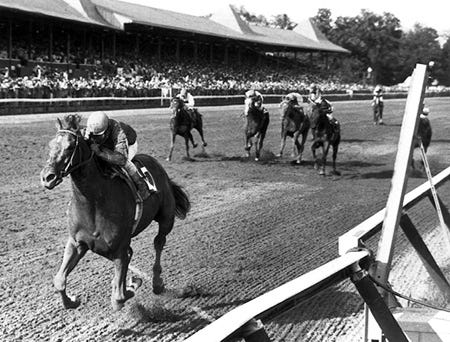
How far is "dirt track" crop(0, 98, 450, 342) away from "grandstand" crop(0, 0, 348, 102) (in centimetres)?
1157

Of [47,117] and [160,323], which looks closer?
[160,323]

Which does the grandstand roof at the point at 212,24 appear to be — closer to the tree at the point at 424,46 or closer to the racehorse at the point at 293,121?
the tree at the point at 424,46

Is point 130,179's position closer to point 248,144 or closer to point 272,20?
point 248,144

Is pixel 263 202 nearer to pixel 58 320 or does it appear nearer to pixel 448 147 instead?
pixel 58 320

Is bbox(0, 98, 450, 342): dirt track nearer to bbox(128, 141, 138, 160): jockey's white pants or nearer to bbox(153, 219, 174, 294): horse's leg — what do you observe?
bbox(153, 219, 174, 294): horse's leg

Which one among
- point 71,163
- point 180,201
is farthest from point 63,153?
point 180,201

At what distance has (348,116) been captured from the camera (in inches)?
1350

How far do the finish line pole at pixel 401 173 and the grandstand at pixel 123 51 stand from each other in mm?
20630

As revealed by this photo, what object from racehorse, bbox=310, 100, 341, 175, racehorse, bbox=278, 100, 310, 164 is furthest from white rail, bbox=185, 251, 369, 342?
racehorse, bbox=278, 100, 310, 164

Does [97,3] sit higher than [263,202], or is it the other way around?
[97,3]

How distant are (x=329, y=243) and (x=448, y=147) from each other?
54.8 feet

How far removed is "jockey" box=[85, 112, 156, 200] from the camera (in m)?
5.29

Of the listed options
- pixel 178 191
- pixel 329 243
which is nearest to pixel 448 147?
pixel 329 243

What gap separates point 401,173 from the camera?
3.02 metres
